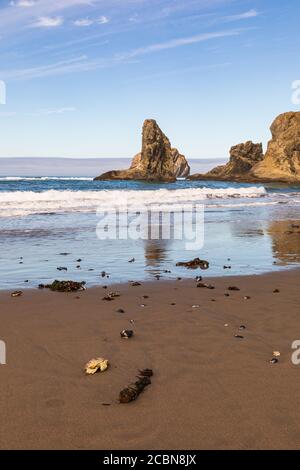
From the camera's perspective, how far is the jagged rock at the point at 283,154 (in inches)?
4225

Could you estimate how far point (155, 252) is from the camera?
11891 mm

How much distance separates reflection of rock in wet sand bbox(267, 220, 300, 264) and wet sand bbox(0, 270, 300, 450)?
163 inches

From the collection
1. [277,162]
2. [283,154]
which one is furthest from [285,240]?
[277,162]

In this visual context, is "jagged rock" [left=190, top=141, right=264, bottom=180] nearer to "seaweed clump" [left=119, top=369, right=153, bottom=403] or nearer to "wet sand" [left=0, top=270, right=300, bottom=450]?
"wet sand" [left=0, top=270, right=300, bottom=450]

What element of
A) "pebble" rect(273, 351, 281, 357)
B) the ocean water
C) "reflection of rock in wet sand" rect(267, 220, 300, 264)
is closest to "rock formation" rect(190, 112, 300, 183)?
"reflection of rock in wet sand" rect(267, 220, 300, 264)

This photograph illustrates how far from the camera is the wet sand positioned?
11.4 ft

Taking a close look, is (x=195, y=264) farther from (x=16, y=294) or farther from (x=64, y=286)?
(x=16, y=294)

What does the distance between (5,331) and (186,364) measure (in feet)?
7.66

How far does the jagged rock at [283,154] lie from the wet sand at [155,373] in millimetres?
101388

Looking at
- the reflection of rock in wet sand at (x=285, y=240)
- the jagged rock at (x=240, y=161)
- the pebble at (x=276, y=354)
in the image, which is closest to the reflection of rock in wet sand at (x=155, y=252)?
the reflection of rock in wet sand at (x=285, y=240)

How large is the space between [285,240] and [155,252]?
4.65m

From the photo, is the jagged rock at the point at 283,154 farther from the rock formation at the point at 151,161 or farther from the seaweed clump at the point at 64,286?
the seaweed clump at the point at 64,286
